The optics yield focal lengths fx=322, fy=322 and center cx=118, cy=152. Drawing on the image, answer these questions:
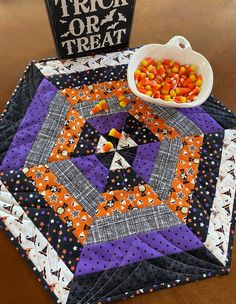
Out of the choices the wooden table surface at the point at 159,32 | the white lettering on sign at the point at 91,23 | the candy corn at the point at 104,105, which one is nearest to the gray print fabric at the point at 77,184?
the candy corn at the point at 104,105

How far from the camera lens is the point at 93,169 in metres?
0.95

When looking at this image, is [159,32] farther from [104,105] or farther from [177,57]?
[104,105]

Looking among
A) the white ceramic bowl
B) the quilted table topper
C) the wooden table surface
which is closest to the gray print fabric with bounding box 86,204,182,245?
the quilted table topper

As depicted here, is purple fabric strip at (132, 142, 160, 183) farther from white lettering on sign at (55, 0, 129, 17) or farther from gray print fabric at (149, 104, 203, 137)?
white lettering on sign at (55, 0, 129, 17)

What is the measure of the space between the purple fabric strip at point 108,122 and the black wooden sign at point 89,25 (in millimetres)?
271

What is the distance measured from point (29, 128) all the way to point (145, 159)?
14.7 inches

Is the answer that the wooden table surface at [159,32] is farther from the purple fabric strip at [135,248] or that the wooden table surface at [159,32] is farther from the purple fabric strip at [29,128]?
the purple fabric strip at [135,248]

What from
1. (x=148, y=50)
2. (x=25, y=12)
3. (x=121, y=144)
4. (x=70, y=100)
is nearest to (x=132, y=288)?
(x=121, y=144)

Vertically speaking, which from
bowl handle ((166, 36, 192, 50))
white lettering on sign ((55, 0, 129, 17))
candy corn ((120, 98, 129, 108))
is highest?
white lettering on sign ((55, 0, 129, 17))

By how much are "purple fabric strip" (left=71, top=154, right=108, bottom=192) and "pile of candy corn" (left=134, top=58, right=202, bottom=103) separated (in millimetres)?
270

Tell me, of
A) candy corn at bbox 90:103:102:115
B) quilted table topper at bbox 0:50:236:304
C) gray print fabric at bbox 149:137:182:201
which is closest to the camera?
quilted table topper at bbox 0:50:236:304

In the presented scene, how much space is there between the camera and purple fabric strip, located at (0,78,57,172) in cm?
95

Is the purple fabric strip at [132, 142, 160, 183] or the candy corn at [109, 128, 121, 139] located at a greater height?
the candy corn at [109, 128, 121, 139]

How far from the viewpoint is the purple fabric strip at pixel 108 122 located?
1020 mm
